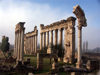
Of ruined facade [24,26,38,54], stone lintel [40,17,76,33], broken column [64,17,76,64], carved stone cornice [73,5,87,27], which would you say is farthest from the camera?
ruined facade [24,26,38,54]

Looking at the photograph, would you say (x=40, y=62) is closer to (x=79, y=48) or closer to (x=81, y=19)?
(x=79, y=48)

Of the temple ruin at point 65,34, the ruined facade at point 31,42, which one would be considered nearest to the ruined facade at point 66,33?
the temple ruin at point 65,34

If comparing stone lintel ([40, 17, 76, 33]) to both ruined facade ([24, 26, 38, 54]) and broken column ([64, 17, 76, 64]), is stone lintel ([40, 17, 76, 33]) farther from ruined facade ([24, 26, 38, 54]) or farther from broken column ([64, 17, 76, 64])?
ruined facade ([24, 26, 38, 54])

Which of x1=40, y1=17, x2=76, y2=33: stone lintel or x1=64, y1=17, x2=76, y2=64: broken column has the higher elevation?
x1=40, y1=17, x2=76, y2=33: stone lintel

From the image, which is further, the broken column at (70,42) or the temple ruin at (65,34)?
the broken column at (70,42)

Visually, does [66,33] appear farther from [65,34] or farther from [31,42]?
[31,42]

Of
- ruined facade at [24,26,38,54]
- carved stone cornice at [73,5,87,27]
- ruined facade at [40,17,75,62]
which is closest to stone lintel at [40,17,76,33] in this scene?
ruined facade at [40,17,75,62]

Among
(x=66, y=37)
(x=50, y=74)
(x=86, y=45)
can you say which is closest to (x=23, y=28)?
(x=66, y=37)

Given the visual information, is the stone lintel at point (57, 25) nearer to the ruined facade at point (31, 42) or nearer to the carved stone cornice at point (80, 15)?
the ruined facade at point (31, 42)

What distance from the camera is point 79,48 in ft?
79.5

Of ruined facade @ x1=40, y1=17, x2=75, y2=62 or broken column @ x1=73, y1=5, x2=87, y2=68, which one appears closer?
broken column @ x1=73, y1=5, x2=87, y2=68

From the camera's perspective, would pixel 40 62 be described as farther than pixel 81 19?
Yes

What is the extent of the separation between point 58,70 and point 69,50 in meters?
14.2

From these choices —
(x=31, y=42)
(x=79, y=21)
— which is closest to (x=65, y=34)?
(x=79, y=21)
